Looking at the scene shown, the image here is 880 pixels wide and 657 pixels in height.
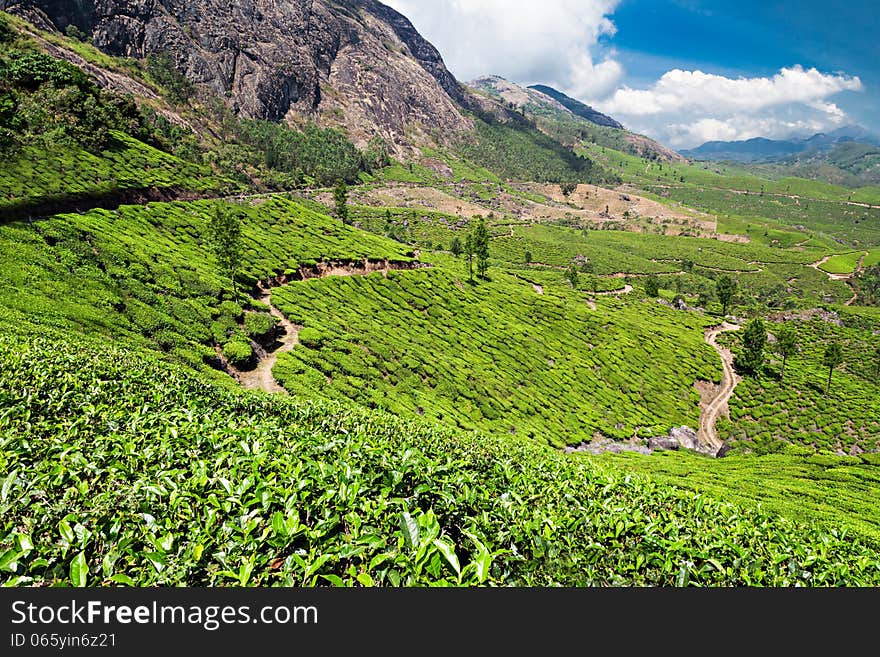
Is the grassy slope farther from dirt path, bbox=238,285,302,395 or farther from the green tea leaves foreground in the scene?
the green tea leaves foreground

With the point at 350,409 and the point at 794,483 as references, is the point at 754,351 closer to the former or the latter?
the point at 794,483

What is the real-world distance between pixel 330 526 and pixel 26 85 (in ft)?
322

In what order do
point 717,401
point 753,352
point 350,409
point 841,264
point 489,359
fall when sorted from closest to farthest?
point 350,409, point 489,359, point 717,401, point 753,352, point 841,264


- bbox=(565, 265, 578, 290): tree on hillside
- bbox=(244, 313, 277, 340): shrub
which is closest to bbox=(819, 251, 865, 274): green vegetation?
bbox=(565, 265, 578, 290): tree on hillside

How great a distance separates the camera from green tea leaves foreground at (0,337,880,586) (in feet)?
13.0

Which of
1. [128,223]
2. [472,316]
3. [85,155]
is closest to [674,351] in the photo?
[472,316]

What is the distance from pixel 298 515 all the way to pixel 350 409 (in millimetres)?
11259

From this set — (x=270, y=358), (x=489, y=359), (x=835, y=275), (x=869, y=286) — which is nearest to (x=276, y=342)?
(x=270, y=358)

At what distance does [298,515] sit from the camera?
4430mm

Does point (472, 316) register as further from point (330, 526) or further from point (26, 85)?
point (26, 85)

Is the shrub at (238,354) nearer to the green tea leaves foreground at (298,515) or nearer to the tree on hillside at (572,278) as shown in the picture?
the green tea leaves foreground at (298,515)

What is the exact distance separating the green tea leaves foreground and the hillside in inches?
1.9

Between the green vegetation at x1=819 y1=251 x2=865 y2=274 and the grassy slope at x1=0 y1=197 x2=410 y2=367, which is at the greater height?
the green vegetation at x1=819 y1=251 x2=865 y2=274

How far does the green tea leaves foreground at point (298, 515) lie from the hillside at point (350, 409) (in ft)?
0.16
